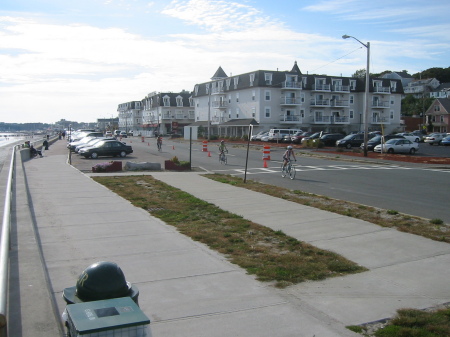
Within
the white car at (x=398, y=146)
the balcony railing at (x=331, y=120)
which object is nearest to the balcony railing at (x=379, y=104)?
the balcony railing at (x=331, y=120)

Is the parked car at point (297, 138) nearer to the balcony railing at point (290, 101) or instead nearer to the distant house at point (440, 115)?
the balcony railing at point (290, 101)

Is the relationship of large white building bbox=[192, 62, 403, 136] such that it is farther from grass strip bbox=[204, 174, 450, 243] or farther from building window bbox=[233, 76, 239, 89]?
grass strip bbox=[204, 174, 450, 243]

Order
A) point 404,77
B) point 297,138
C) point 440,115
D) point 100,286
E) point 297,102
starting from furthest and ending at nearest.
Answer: point 404,77, point 440,115, point 297,102, point 297,138, point 100,286

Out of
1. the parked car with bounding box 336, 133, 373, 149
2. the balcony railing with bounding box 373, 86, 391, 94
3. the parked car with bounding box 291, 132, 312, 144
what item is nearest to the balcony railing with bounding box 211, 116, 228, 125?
the parked car with bounding box 291, 132, 312, 144

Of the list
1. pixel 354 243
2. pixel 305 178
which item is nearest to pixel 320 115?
pixel 305 178

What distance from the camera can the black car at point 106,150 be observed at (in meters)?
35.3

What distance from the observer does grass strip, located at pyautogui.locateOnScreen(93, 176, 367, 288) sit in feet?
22.7

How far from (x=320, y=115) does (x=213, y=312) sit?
7708 centimetres

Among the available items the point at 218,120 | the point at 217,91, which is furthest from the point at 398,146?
the point at 217,91

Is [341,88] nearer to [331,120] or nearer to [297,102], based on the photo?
[331,120]

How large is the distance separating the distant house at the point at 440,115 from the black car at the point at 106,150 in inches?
2982

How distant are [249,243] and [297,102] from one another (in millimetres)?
68871

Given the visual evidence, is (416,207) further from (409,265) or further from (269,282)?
(269,282)

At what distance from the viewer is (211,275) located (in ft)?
22.0
